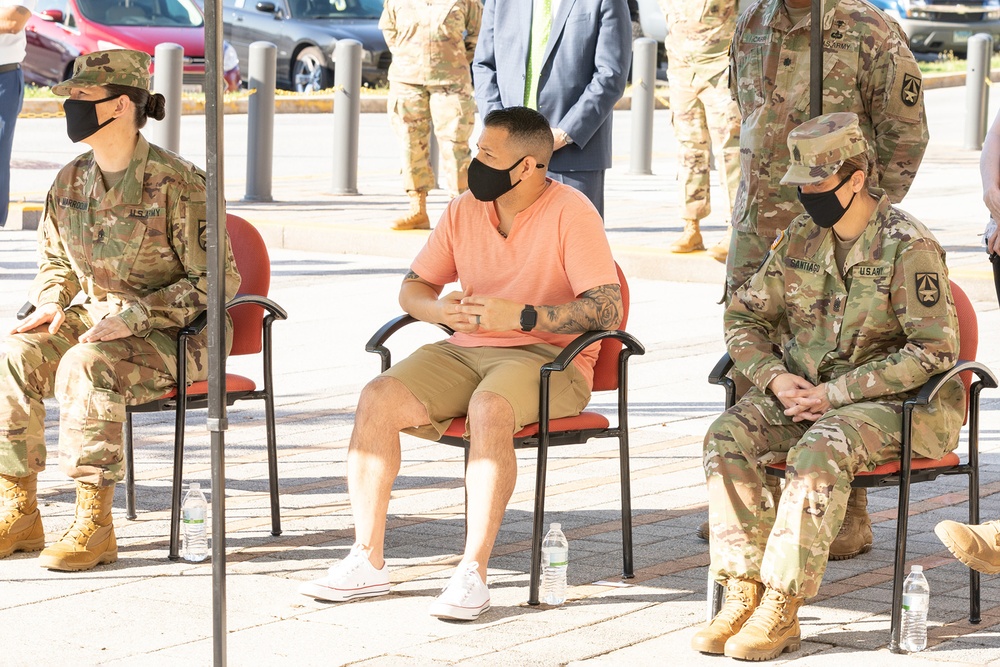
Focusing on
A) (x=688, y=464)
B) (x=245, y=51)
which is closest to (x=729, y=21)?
(x=688, y=464)

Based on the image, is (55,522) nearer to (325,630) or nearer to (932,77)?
(325,630)

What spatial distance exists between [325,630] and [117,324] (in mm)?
1393

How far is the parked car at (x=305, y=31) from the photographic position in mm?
22297

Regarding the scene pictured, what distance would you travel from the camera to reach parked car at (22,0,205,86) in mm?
20953

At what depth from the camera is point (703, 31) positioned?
1118cm

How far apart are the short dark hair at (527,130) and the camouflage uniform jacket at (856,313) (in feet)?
2.64

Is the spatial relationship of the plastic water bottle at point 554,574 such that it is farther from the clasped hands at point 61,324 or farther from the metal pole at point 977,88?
the metal pole at point 977,88

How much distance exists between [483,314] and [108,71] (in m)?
1.57

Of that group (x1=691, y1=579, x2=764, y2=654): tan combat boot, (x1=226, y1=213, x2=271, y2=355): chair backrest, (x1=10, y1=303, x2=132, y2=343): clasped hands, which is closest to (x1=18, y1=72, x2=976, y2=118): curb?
(x1=226, y1=213, x2=271, y2=355): chair backrest

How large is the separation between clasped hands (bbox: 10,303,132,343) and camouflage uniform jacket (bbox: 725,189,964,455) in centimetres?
198

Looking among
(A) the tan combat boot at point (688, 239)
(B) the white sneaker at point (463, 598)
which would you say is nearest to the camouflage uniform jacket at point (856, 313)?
(B) the white sneaker at point (463, 598)

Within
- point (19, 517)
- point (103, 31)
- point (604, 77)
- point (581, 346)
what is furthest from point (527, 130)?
point (103, 31)

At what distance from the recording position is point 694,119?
11461 millimetres

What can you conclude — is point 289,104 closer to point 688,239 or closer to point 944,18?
point 944,18
